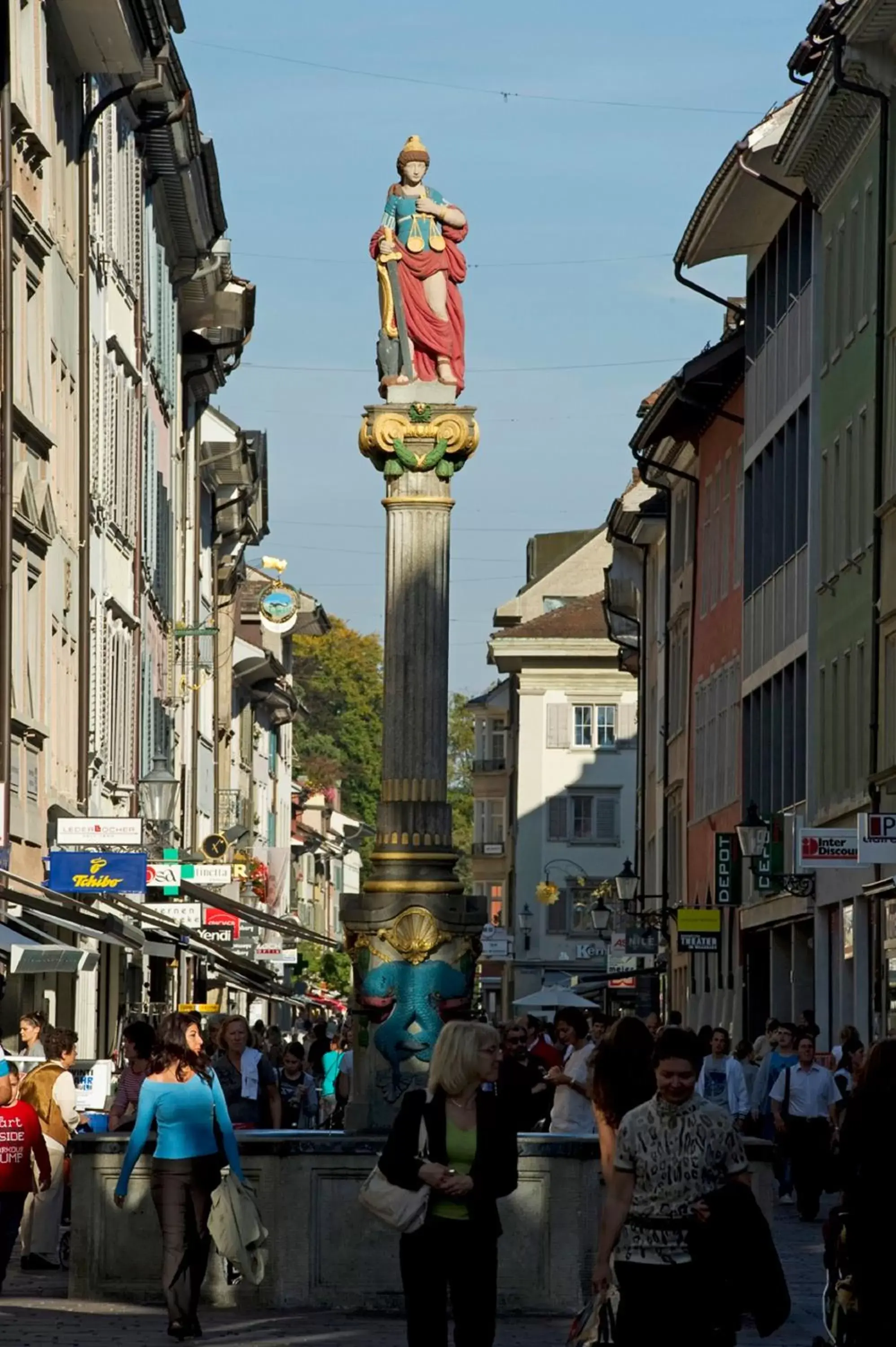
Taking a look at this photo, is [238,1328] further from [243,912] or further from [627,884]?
[627,884]

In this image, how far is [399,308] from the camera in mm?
21609

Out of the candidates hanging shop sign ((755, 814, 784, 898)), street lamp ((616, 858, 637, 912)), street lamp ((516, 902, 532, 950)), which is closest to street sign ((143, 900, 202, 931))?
hanging shop sign ((755, 814, 784, 898))

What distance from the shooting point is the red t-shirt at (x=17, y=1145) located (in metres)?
17.0

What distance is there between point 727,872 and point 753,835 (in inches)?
278

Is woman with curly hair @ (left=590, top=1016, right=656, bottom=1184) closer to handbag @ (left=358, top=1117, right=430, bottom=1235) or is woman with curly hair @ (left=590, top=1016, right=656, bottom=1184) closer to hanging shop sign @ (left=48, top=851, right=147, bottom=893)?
handbag @ (left=358, top=1117, right=430, bottom=1235)

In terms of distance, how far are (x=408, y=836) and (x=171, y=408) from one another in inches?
1320

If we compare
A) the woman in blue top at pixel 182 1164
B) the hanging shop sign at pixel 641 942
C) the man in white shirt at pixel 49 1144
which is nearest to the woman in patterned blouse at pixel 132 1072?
the man in white shirt at pixel 49 1144

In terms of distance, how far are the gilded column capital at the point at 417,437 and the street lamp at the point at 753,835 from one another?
20152mm

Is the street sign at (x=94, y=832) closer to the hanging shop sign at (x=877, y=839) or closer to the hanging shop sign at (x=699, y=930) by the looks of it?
the hanging shop sign at (x=877, y=839)

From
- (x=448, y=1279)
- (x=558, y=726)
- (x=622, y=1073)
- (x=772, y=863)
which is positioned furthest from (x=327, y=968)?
(x=448, y=1279)

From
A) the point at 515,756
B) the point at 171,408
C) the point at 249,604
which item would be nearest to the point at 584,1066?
the point at 171,408

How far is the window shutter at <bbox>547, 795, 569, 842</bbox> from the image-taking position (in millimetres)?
96938

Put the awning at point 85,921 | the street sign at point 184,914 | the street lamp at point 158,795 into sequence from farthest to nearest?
the street sign at point 184,914 → the street lamp at point 158,795 → the awning at point 85,921

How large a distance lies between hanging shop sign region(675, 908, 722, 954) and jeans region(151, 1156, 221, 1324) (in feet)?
109
